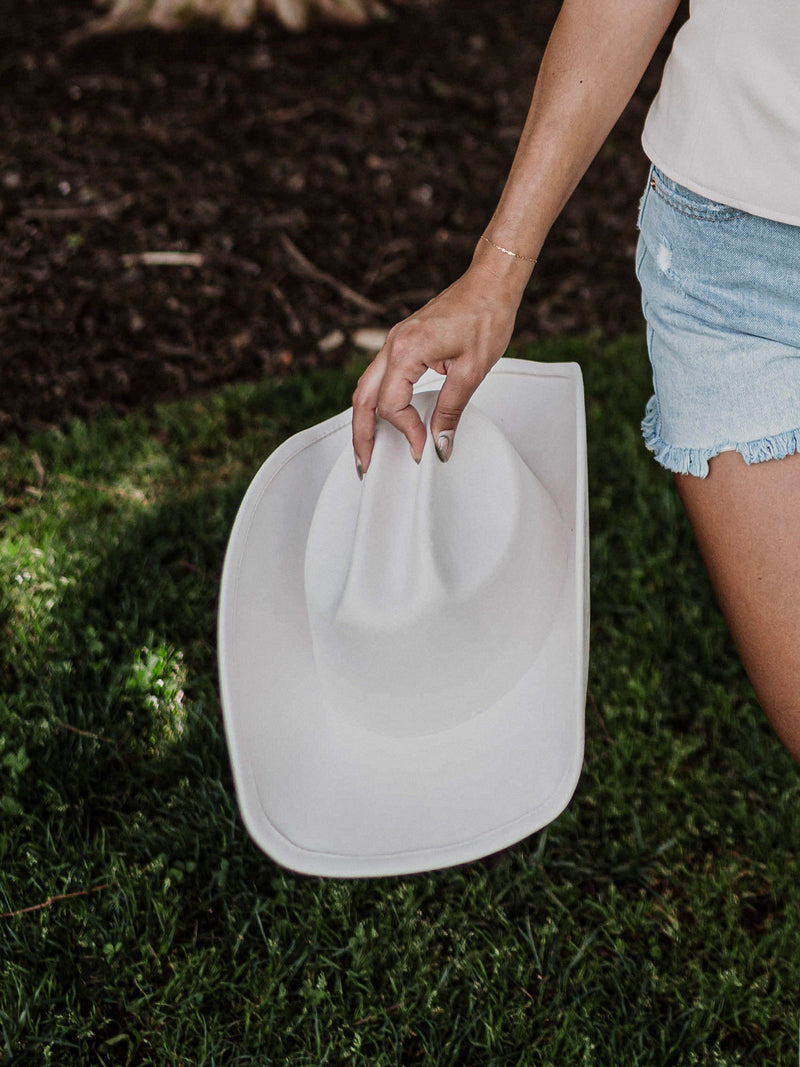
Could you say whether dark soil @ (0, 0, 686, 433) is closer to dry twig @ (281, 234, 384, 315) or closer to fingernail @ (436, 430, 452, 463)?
dry twig @ (281, 234, 384, 315)

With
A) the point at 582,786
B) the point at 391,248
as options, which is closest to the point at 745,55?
the point at 582,786

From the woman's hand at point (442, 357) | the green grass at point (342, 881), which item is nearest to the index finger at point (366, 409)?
the woman's hand at point (442, 357)

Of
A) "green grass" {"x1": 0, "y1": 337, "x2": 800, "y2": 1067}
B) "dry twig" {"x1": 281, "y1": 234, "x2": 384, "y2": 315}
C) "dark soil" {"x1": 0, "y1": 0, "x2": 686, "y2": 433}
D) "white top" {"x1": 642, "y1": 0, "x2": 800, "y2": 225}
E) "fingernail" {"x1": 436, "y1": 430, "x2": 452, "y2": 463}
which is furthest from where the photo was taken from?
"dry twig" {"x1": 281, "y1": 234, "x2": 384, "y2": 315}

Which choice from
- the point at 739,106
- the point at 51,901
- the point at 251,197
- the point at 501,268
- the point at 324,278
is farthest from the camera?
the point at 251,197

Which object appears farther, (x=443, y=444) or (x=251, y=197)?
(x=251, y=197)

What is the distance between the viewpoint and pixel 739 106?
4.50ft

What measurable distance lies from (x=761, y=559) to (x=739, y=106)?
0.64 metres

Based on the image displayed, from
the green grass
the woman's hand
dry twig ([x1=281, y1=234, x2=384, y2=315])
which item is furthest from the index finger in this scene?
dry twig ([x1=281, y1=234, x2=384, y2=315])

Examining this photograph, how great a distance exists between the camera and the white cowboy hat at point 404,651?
4.61ft

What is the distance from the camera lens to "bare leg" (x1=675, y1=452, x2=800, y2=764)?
57.5 inches

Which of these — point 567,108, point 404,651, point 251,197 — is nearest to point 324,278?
point 251,197

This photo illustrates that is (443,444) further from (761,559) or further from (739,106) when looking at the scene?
(739,106)

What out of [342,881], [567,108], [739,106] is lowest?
[342,881]

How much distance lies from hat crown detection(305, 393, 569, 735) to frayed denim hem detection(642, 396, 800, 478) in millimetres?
221
